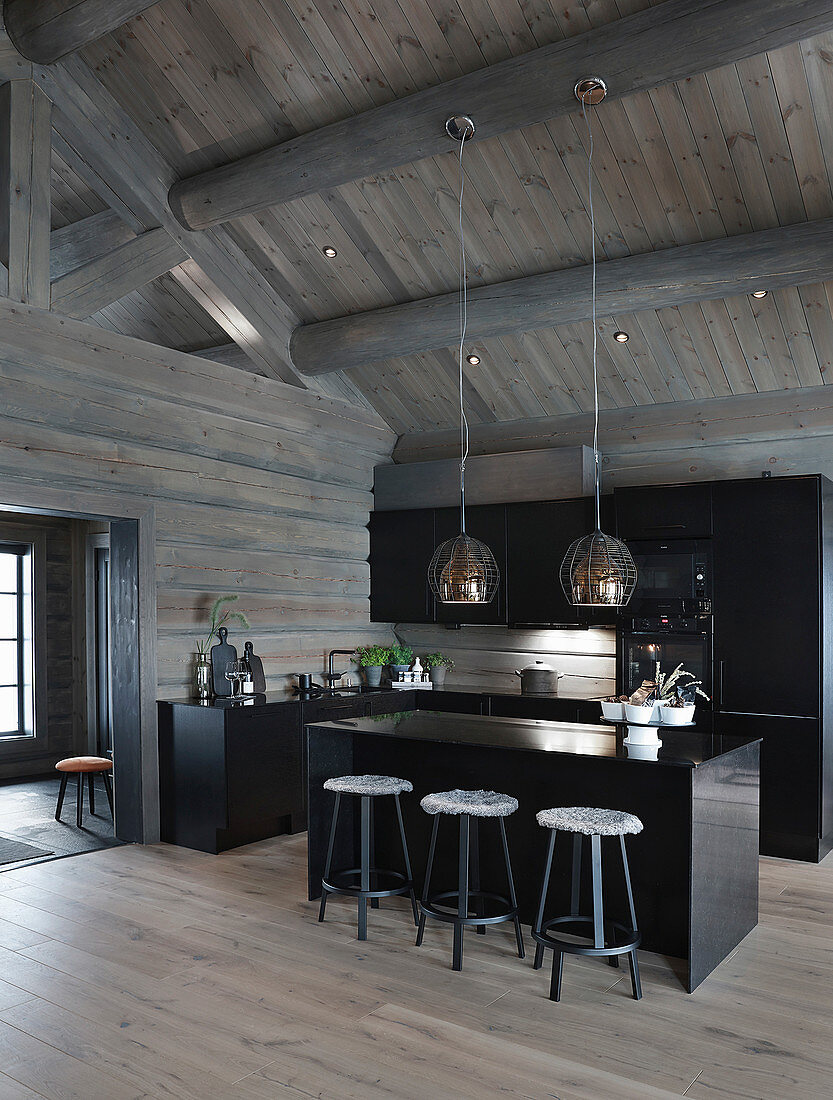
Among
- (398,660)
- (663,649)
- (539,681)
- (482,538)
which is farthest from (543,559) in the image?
(398,660)

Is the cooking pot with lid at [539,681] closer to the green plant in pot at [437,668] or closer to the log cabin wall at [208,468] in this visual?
the green plant in pot at [437,668]

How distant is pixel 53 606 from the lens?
773 cm

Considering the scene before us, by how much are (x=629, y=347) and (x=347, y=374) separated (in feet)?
7.50

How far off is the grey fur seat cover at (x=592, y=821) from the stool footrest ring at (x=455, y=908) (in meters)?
0.49

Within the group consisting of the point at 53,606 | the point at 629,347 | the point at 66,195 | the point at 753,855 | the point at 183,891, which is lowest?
the point at 183,891

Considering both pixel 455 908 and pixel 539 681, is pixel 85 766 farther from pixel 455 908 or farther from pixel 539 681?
pixel 539 681

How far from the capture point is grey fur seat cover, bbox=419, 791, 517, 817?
144 inches

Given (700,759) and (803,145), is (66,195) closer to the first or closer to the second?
(803,145)

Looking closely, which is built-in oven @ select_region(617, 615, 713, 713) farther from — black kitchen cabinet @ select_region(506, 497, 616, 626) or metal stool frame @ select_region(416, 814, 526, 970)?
metal stool frame @ select_region(416, 814, 526, 970)

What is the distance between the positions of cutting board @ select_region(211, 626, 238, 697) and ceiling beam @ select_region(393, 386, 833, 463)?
8.42 ft

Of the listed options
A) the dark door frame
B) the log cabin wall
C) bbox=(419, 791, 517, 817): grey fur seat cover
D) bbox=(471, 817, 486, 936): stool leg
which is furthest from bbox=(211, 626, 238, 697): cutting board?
bbox=(419, 791, 517, 817): grey fur seat cover

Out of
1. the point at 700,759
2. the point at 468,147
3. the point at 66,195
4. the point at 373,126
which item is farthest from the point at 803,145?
the point at 66,195

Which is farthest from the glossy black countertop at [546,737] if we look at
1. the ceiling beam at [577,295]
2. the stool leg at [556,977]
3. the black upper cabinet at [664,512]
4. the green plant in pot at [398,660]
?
the ceiling beam at [577,295]

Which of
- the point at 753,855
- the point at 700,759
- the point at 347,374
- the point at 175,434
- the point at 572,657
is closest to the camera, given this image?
the point at 700,759
